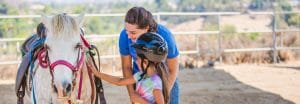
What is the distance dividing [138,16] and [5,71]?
22.6ft

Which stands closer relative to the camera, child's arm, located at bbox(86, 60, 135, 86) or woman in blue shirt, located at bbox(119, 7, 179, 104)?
woman in blue shirt, located at bbox(119, 7, 179, 104)

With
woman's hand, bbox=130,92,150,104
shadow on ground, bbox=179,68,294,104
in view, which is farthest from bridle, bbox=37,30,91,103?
shadow on ground, bbox=179,68,294,104

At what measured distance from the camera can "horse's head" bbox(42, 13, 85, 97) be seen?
3.00 m

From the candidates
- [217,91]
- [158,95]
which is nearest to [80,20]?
[158,95]

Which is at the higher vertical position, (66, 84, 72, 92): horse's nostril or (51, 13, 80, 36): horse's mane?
(51, 13, 80, 36): horse's mane

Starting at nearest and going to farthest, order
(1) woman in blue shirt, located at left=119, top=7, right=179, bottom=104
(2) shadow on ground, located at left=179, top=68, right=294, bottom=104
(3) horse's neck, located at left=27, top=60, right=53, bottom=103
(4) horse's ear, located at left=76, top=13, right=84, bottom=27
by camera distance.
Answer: (1) woman in blue shirt, located at left=119, top=7, right=179, bottom=104 → (4) horse's ear, located at left=76, top=13, right=84, bottom=27 → (3) horse's neck, located at left=27, top=60, right=53, bottom=103 → (2) shadow on ground, located at left=179, top=68, right=294, bottom=104

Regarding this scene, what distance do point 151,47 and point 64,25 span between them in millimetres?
545

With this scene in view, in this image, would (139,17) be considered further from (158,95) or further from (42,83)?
(42,83)

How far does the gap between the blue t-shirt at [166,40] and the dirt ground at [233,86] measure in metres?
3.68

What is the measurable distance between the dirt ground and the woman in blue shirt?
11.9 feet

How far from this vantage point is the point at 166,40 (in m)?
3.28

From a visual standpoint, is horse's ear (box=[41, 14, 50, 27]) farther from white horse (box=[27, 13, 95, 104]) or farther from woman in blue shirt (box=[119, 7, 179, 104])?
woman in blue shirt (box=[119, 7, 179, 104])

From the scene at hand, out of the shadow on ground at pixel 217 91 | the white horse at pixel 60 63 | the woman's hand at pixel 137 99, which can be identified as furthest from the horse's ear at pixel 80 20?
the shadow on ground at pixel 217 91

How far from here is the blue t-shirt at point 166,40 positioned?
10.8 ft
